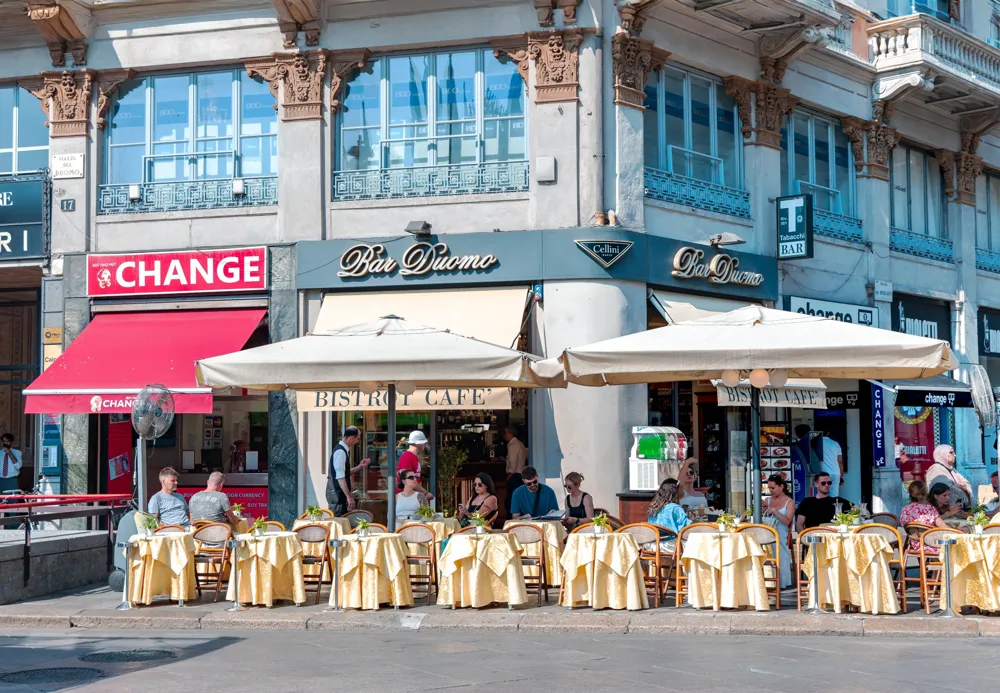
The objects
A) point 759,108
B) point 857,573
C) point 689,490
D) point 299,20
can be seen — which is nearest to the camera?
point 857,573

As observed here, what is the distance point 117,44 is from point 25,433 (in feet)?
27.3

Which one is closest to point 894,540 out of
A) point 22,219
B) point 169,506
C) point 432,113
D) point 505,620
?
point 505,620

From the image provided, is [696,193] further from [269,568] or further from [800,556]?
[269,568]

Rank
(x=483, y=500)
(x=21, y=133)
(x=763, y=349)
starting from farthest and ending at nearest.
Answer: (x=21, y=133) < (x=483, y=500) < (x=763, y=349)

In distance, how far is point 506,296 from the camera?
57.5 feet

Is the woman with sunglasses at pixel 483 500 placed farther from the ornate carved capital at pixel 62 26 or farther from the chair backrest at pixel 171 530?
the ornate carved capital at pixel 62 26

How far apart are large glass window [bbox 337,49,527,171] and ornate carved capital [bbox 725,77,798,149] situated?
3.85m

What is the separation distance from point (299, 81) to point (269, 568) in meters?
8.57

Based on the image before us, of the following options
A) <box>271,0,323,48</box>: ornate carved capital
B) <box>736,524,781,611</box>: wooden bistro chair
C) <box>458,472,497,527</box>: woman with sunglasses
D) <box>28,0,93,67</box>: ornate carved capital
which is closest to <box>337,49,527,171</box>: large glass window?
<box>271,0,323,48</box>: ornate carved capital

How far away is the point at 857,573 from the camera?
11.3m

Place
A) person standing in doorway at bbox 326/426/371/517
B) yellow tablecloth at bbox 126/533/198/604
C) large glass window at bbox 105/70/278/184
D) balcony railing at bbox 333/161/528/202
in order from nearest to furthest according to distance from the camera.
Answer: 1. yellow tablecloth at bbox 126/533/198/604
2. person standing in doorway at bbox 326/426/371/517
3. balcony railing at bbox 333/161/528/202
4. large glass window at bbox 105/70/278/184

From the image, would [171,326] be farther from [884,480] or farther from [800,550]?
[884,480]

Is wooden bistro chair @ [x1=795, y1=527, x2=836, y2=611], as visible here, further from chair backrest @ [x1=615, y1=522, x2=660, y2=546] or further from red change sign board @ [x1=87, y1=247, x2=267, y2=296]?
red change sign board @ [x1=87, y1=247, x2=267, y2=296]

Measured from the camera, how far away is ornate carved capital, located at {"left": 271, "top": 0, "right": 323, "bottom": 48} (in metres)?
18.0
